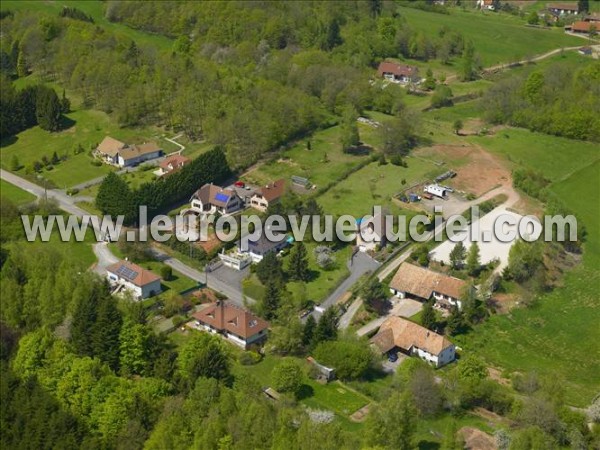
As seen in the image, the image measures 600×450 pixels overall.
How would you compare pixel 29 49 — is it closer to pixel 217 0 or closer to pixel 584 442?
pixel 217 0

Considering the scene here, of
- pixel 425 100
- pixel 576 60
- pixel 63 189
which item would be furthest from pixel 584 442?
pixel 576 60

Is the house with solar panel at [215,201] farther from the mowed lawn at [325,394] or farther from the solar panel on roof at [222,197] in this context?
the mowed lawn at [325,394]

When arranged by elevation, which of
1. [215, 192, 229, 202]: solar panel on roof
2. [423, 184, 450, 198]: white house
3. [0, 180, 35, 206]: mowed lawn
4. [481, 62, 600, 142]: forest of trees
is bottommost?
[0, 180, 35, 206]: mowed lawn

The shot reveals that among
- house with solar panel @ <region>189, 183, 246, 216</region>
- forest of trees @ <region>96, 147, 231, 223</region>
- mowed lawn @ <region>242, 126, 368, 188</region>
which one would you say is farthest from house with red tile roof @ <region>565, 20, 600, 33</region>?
house with solar panel @ <region>189, 183, 246, 216</region>

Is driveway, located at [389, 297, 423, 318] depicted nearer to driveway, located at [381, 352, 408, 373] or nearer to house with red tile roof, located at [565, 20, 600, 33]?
driveway, located at [381, 352, 408, 373]

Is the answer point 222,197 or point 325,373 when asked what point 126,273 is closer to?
point 222,197

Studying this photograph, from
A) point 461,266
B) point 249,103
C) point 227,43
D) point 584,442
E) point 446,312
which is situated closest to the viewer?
point 584,442

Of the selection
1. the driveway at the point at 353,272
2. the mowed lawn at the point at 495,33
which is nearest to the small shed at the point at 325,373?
the driveway at the point at 353,272
